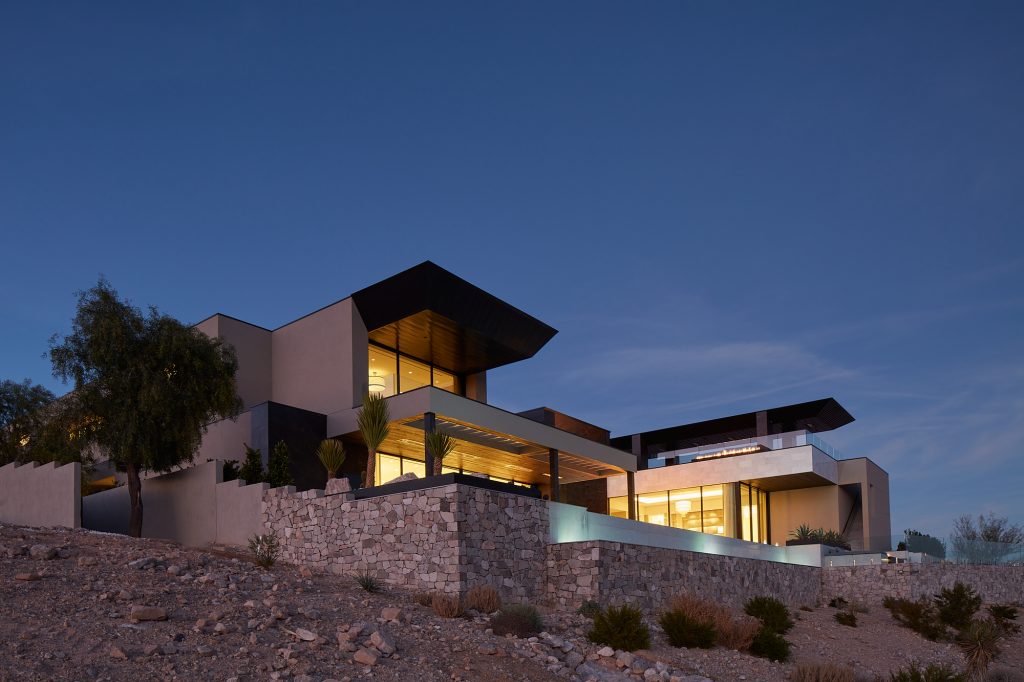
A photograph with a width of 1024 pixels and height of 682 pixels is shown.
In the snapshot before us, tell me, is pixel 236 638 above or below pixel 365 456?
below

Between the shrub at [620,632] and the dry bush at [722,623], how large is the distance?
2.41 meters

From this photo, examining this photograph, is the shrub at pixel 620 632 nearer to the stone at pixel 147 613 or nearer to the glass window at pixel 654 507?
the stone at pixel 147 613

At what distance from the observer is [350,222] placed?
55.7 m

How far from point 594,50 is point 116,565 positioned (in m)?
21.0

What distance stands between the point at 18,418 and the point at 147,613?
25693 mm

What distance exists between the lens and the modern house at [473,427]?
26.4m

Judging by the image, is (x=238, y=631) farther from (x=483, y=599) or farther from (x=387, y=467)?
(x=387, y=467)

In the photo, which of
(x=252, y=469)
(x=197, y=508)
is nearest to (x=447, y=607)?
(x=252, y=469)

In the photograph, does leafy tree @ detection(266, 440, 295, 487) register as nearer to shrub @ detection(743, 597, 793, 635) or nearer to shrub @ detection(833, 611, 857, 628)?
shrub @ detection(743, 597, 793, 635)

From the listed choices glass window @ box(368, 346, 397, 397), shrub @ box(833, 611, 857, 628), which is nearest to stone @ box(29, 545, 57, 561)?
glass window @ box(368, 346, 397, 397)

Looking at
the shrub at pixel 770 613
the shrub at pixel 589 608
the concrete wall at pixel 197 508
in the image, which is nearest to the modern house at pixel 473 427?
the concrete wall at pixel 197 508

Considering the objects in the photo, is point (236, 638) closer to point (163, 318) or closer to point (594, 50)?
point (163, 318)

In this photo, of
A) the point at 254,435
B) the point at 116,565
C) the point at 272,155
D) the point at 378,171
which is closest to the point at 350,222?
the point at 378,171

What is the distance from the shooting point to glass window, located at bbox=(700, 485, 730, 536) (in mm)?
39125
